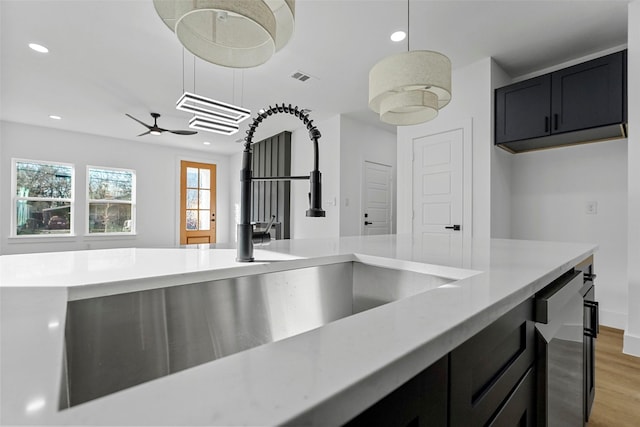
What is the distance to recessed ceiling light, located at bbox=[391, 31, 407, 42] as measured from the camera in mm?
2785

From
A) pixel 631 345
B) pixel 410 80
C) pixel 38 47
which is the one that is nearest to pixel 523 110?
pixel 410 80

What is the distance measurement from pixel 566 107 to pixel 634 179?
82 centimetres

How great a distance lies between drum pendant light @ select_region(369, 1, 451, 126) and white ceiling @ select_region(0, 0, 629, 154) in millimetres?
979

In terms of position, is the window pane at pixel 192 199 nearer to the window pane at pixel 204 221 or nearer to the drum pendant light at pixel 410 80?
the window pane at pixel 204 221

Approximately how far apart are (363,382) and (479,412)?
1.37 ft

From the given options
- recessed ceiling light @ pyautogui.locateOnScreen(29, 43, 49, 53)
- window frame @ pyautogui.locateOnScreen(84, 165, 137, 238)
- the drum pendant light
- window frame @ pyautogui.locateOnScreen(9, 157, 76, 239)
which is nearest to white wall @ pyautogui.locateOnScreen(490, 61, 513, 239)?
the drum pendant light

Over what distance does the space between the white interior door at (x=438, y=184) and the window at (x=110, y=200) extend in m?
5.68

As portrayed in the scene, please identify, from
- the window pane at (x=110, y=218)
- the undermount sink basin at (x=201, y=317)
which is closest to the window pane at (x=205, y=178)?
the window pane at (x=110, y=218)

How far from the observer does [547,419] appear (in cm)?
84

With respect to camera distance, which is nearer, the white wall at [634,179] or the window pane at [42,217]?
the white wall at [634,179]

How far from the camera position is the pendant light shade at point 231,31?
3.67ft

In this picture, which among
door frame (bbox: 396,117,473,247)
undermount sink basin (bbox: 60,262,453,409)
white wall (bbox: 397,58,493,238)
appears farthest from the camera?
door frame (bbox: 396,117,473,247)

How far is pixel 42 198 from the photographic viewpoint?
17.9 feet

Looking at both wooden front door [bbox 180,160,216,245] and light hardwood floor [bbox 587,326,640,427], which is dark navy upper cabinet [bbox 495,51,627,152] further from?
wooden front door [bbox 180,160,216,245]
